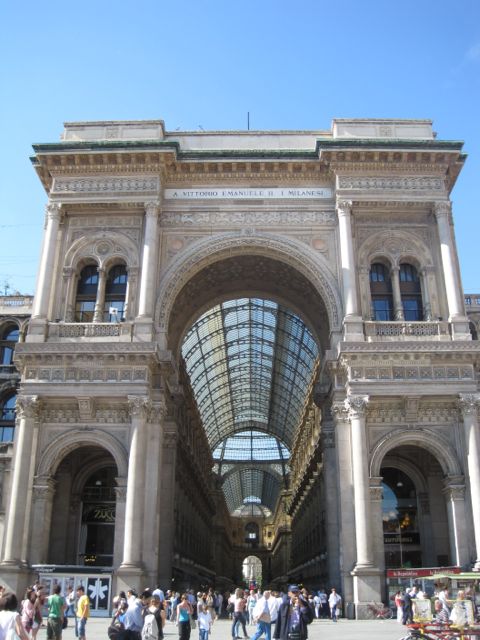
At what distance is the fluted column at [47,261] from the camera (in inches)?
1355

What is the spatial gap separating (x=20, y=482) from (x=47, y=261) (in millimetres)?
11307

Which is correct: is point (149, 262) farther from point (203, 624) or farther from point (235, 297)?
point (203, 624)

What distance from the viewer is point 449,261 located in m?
34.6

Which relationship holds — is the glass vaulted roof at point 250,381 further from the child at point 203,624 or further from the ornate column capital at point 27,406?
the child at point 203,624

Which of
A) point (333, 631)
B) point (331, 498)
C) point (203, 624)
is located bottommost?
point (333, 631)

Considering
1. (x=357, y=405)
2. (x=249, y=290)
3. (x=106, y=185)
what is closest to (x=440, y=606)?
(x=357, y=405)

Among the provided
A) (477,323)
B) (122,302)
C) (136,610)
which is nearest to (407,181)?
(477,323)

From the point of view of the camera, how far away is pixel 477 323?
144 feet

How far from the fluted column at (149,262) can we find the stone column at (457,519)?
647 inches

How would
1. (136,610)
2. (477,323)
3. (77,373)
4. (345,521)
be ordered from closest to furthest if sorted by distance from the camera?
(136,610) → (345,521) → (77,373) → (477,323)

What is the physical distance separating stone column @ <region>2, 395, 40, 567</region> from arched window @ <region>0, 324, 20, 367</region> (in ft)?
45.7

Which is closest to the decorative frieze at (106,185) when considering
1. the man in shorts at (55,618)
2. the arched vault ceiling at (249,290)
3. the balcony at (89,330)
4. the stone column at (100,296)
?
the stone column at (100,296)

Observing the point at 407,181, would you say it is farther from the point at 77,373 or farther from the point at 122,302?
the point at 77,373

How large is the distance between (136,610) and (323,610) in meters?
22.0
